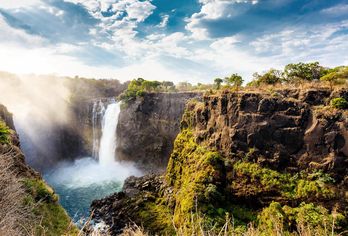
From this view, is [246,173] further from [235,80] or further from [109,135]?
[109,135]

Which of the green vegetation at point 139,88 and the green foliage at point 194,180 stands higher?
the green vegetation at point 139,88

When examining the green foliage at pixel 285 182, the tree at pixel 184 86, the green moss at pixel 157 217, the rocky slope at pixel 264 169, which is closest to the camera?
the rocky slope at pixel 264 169

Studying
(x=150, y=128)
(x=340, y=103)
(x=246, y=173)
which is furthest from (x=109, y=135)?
(x=340, y=103)

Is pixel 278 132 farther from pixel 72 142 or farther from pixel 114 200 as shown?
pixel 72 142

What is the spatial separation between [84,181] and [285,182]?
33.2m

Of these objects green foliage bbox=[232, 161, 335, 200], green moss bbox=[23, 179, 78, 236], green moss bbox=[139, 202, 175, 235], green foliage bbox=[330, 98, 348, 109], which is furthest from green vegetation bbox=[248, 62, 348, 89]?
green moss bbox=[23, 179, 78, 236]

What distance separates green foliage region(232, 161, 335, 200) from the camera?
2040cm

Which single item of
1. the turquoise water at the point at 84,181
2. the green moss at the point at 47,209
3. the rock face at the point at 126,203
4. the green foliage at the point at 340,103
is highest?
the green foliage at the point at 340,103

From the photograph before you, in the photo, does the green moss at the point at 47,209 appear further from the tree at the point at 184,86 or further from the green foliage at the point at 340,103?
the tree at the point at 184,86

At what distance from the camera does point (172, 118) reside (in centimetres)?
5009

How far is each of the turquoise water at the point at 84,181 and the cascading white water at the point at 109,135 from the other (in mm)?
1577

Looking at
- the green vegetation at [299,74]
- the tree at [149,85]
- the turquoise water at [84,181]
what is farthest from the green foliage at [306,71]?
the tree at [149,85]

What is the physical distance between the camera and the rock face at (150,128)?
5006cm

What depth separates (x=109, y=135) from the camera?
5341 centimetres
